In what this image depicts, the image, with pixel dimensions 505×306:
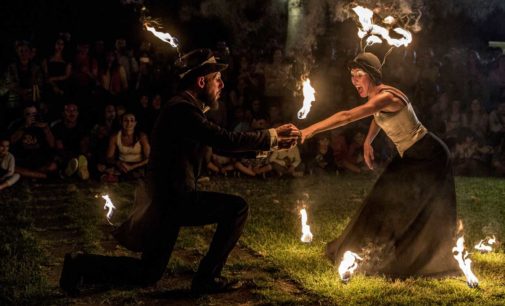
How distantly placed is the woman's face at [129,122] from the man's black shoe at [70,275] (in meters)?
6.57

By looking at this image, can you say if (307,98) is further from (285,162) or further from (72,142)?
(72,142)

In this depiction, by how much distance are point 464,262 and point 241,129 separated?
7.12m

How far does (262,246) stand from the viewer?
6957mm

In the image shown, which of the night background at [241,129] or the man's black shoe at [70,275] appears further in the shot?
the night background at [241,129]

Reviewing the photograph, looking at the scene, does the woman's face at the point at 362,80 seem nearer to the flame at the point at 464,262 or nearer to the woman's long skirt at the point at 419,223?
the woman's long skirt at the point at 419,223

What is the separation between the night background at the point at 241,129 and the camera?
5.73 metres

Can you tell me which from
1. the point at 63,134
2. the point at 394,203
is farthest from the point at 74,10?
the point at 394,203

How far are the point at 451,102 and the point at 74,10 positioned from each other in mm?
9673

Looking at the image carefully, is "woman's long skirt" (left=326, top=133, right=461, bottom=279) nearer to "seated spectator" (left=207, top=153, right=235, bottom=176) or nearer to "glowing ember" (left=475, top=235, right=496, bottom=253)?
"glowing ember" (left=475, top=235, right=496, bottom=253)

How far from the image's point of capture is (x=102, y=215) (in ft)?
28.1

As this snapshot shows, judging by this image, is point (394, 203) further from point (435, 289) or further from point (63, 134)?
point (63, 134)

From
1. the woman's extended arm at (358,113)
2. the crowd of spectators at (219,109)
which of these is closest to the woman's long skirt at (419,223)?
the woman's extended arm at (358,113)

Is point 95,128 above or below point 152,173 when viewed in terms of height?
below

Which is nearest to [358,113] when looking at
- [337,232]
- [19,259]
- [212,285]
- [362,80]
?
[362,80]
